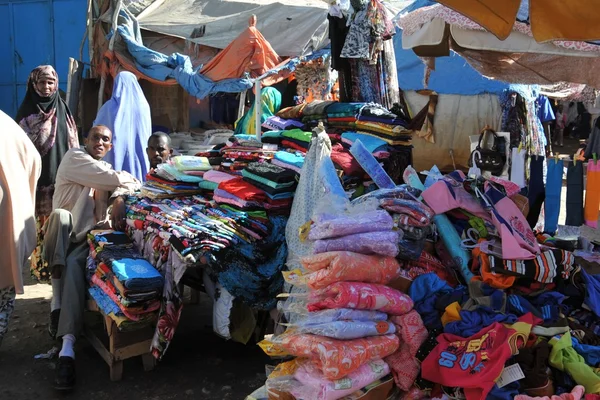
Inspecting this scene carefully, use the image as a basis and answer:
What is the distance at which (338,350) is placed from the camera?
2719mm

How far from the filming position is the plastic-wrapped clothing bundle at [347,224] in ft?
10.0

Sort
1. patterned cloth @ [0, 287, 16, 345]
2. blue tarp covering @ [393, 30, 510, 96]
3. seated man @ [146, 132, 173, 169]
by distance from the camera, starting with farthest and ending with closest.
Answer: blue tarp covering @ [393, 30, 510, 96], seated man @ [146, 132, 173, 169], patterned cloth @ [0, 287, 16, 345]

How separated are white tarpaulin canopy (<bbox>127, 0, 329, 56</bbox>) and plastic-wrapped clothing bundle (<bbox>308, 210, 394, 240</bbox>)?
786 cm

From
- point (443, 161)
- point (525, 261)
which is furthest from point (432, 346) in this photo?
point (443, 161)

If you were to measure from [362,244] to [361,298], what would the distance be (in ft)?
1.00

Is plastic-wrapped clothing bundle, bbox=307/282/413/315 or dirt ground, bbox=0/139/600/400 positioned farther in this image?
dirt ground, bbox=0/139/600/400

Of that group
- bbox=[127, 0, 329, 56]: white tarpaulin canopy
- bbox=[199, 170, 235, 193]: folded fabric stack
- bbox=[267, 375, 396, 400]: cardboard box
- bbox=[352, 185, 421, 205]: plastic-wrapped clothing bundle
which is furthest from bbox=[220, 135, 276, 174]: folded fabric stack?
bbox=[127, 0, 329, 56]: white tarpaulin canopy

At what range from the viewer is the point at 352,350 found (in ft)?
9.00

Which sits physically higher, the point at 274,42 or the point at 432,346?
the point at 274,42

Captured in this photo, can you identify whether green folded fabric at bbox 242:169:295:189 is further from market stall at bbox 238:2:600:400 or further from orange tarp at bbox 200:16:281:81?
orange tarp at bbox 200:16:281:81

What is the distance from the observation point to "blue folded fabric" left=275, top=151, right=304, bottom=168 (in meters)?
4.23

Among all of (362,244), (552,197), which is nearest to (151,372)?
(362,244)

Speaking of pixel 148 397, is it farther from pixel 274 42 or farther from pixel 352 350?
pixel 274 42

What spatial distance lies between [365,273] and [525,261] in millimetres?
976
